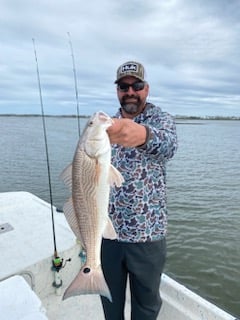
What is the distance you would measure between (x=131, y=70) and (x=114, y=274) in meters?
1.69

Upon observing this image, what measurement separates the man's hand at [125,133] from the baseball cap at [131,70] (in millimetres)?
617

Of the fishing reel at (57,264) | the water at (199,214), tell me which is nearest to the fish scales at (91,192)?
the fishing reel at (57,264)

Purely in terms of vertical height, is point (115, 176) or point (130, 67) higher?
point (130, 67)

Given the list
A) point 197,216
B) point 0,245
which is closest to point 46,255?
point 0,245

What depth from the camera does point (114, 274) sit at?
259 centimetres

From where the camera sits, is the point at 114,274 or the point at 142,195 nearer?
the point at 142,195

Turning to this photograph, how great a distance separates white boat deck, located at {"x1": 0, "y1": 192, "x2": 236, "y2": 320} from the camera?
315 cm

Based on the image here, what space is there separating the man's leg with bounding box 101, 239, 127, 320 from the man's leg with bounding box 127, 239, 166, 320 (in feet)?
0.28

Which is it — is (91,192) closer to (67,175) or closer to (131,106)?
(67,175)

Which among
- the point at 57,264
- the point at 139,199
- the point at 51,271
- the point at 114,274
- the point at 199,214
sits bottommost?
the point at 199,214

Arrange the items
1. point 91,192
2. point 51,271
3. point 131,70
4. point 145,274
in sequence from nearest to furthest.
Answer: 1. point 91,192
2. point 131,70
3. point 145,274
4. point 51,271

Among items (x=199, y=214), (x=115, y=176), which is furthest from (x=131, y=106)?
(x=199, y=214)

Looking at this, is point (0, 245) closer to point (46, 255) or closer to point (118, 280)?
point (46, 255)

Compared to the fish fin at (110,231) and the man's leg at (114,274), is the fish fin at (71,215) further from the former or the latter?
the man's leg at (114,274)
